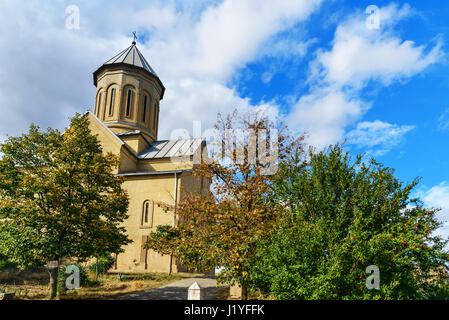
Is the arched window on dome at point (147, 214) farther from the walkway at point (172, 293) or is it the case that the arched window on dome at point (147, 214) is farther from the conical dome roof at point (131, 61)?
the conical dome roof at point (131, 61)

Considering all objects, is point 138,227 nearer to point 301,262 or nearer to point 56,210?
point 56,210

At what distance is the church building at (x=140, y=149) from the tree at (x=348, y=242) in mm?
13192

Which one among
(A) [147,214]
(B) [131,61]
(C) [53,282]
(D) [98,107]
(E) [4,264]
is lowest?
(C) [53,282]

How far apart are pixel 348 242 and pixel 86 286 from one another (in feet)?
42.7

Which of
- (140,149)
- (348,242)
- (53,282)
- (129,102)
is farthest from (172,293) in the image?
(129,102)

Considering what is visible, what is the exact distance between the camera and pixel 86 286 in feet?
51.4

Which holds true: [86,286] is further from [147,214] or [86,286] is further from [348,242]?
[348,242]

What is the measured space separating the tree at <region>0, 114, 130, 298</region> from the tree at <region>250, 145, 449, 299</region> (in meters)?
6.98

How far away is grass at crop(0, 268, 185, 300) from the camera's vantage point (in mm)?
13504

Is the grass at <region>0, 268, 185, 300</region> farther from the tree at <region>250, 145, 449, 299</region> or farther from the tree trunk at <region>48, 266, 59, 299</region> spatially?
the tree at <region>250, 145, 449, 299</region>

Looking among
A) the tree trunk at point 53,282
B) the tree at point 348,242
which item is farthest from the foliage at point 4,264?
the tree at point 348,242

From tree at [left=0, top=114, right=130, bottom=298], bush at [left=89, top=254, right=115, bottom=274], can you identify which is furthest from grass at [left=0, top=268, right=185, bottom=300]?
tree at [left=0, top=114, right=130, bottom=298]
